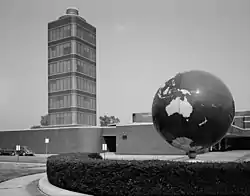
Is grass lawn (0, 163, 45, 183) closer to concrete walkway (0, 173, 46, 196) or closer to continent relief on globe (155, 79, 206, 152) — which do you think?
concrete walkway (0, 173, 46, 196)

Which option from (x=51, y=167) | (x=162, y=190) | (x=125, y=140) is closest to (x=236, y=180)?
(x=162, y=190)

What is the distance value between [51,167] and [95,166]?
3346 millimetres

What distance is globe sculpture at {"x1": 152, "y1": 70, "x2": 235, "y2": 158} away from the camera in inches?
441

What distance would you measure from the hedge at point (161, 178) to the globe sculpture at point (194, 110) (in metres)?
1.27

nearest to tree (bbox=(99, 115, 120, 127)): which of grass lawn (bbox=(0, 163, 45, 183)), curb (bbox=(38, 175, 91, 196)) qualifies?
grass lawn (bbox=(0, 163, 45, 183))

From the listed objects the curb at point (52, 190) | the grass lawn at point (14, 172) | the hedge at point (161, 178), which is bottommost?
the grass lawn at point (14, 172)

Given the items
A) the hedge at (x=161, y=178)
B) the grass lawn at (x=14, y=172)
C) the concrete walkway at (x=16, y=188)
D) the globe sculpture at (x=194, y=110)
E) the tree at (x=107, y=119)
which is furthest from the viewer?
the tree at (x=107, y=119)

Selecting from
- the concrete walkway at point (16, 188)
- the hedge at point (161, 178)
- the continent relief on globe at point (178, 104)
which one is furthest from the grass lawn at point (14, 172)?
the continent relief on globe at point (178, 104)

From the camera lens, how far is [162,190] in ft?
33.9

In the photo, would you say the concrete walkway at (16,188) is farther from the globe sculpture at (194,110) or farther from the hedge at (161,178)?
the globe sculpture at (194,110)

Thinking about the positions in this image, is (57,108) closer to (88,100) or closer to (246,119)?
(88,100)

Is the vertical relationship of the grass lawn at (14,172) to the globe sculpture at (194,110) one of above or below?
below

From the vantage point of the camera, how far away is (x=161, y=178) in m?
10.4

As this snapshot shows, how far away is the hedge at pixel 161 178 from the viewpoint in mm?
9875
